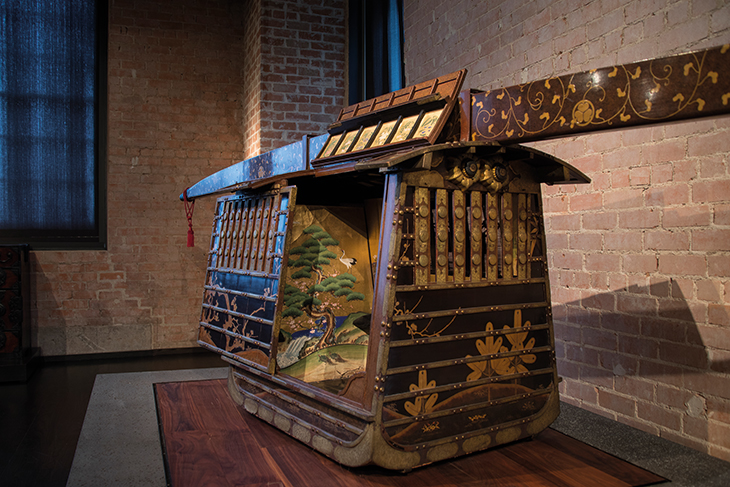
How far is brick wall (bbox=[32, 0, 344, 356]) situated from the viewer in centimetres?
545

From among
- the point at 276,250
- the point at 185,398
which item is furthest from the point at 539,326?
the point at 185,398

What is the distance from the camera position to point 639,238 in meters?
2.75

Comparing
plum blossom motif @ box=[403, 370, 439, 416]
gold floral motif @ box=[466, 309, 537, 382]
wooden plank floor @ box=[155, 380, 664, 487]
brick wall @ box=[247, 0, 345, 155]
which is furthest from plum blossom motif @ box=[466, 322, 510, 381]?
brick wall @ box=[247, 0, 345, 155]

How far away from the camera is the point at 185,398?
3562 millimetres

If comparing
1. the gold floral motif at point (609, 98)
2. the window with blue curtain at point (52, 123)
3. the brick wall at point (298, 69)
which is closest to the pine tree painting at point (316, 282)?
the gold floral motif at point (609, 98)

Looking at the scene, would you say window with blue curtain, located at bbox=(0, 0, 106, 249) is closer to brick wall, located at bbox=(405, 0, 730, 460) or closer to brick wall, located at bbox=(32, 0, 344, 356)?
brick wall, located at bbox=(32, 0, 344, 356)

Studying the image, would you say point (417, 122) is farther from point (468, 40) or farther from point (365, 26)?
point (365, 26)

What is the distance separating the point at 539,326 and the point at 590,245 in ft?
2.58

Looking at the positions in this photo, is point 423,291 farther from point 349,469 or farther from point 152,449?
point 152,449

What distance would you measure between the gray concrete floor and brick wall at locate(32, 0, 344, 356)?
2.24 m

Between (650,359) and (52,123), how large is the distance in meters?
5.69

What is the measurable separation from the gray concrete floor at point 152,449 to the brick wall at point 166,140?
7.34 feet

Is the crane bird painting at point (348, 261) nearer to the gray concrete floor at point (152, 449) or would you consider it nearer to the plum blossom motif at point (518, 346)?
the plum blossom motif at point (518, 346)

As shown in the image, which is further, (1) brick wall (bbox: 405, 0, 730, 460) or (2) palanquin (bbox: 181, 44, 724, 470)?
(1) brick wall (bbox: 405, 0, 730, 460)
